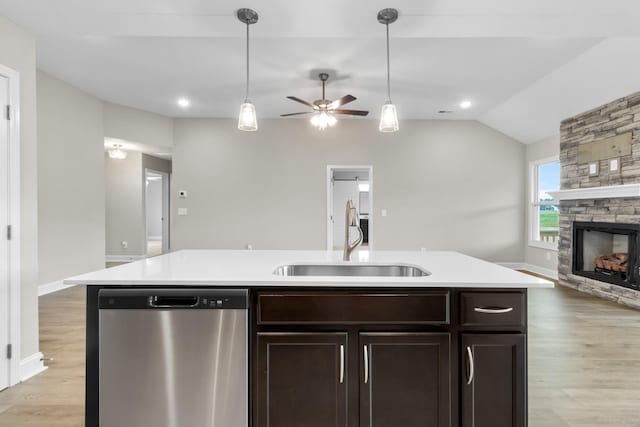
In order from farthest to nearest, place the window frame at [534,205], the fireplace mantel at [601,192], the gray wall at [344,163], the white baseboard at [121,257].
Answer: the white baseboard at [121,257], the gray wall at [344,163], the window frame at [534,205], the fireplace mantel at [601,192]

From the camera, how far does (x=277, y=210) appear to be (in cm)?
614

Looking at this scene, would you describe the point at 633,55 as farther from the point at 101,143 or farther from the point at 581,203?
the point at 101,143

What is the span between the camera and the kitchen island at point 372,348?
4.64 ft

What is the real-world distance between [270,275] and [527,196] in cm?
609

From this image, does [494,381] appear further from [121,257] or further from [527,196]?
[121,257]

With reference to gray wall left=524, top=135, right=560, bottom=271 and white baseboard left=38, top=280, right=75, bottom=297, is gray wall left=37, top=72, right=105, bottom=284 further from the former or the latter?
gray wall left=524, top=135, right=560, bottom=271

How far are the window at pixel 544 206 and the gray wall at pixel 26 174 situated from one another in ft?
21.5

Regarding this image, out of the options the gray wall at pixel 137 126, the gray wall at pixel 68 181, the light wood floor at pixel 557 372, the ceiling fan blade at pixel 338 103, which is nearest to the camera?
the light wood floor at pixel 557 372

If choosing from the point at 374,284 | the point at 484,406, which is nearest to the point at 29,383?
the point at 374,284

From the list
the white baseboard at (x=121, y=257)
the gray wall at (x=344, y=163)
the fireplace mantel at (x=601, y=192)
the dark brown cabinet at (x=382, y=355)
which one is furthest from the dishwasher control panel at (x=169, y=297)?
the white baseboard at (x=121, y=257)

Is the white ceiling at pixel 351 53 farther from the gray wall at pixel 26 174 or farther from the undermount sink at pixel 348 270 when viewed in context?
the undermount sink at pixel 348 270

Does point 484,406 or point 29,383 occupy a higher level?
point 484,406

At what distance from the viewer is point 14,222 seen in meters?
2.17

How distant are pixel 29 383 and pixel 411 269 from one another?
262 cm
